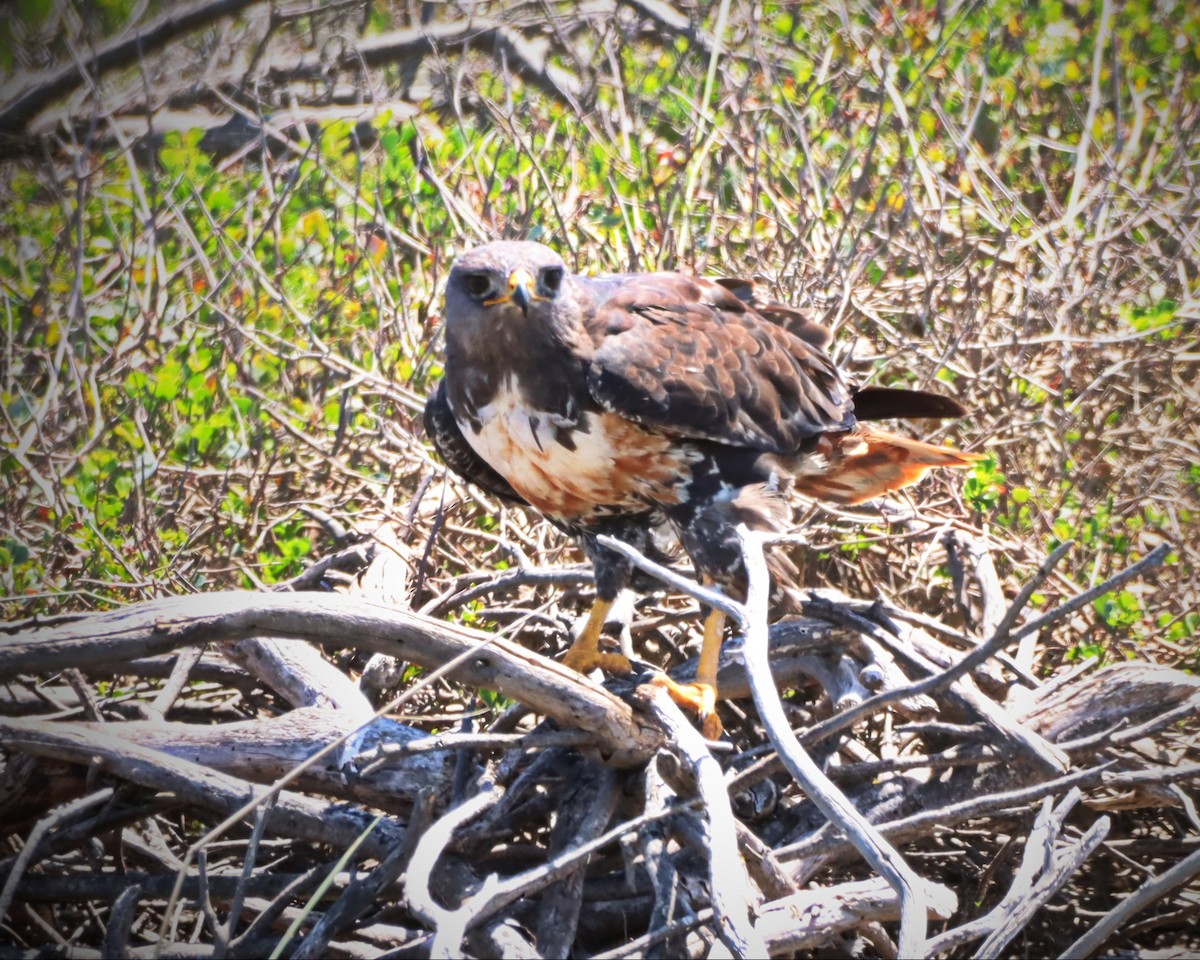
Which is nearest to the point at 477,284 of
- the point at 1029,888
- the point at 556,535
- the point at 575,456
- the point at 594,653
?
the point at 575,456

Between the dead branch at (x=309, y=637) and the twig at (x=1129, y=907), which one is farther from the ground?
the dead branch at (x=309, y=637)

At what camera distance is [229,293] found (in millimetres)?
4723

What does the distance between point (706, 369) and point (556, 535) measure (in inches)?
42.7

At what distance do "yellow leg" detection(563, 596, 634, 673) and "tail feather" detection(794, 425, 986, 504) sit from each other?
0.67 metres

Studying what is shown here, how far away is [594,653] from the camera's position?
3297 millimetres

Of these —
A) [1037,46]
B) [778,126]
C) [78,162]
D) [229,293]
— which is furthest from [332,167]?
[1037,46]

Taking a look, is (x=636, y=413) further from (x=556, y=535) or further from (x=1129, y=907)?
(x=1129, y=907)

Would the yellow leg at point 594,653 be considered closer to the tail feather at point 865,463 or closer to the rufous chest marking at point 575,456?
the rufous chest marking at point 575,456

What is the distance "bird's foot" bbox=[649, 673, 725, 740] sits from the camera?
10.3ft

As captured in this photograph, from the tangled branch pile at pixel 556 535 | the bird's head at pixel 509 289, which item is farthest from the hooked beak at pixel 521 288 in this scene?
the tangled branch pile at pixel 556 535

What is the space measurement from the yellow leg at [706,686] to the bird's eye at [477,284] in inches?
39.1

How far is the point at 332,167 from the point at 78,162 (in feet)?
4.39

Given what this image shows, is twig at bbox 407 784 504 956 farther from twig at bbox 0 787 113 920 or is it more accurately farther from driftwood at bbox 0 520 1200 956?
twig at bbox 0 787 113 920

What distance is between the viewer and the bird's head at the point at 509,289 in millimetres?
3010
